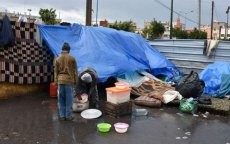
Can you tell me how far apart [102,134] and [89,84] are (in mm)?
2395

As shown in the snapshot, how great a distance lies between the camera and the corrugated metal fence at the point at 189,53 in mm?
12594

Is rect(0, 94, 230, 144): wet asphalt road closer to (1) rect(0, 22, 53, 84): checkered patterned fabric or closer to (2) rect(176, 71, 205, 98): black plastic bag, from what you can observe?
(2) rect(176, 71, 205, 98): black plastic bag

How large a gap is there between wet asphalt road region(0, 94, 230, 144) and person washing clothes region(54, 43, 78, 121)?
48cm

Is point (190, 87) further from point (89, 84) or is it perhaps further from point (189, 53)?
point (189, 53)

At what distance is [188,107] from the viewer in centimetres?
857

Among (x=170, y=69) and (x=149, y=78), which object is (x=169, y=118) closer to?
(x=149, y=78)

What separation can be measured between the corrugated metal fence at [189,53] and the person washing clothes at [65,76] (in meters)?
7.33

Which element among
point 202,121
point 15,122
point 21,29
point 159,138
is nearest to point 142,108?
point 202,121

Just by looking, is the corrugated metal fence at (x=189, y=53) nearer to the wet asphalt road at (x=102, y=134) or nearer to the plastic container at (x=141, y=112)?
the wet asphalt road at (x=102, y=134)

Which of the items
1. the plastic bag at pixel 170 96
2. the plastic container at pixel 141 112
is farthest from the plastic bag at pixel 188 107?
the plastic container at pixel 141 112

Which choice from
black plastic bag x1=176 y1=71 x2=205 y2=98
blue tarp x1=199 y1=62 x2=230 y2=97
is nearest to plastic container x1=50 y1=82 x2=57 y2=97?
black plastic bag x1=176 y1=71 x2=205 y2=98

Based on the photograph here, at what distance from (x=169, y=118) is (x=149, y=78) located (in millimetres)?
3071

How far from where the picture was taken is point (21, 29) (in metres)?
9.75

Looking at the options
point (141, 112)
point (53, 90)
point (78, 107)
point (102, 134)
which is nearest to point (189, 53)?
point (141, 112)
